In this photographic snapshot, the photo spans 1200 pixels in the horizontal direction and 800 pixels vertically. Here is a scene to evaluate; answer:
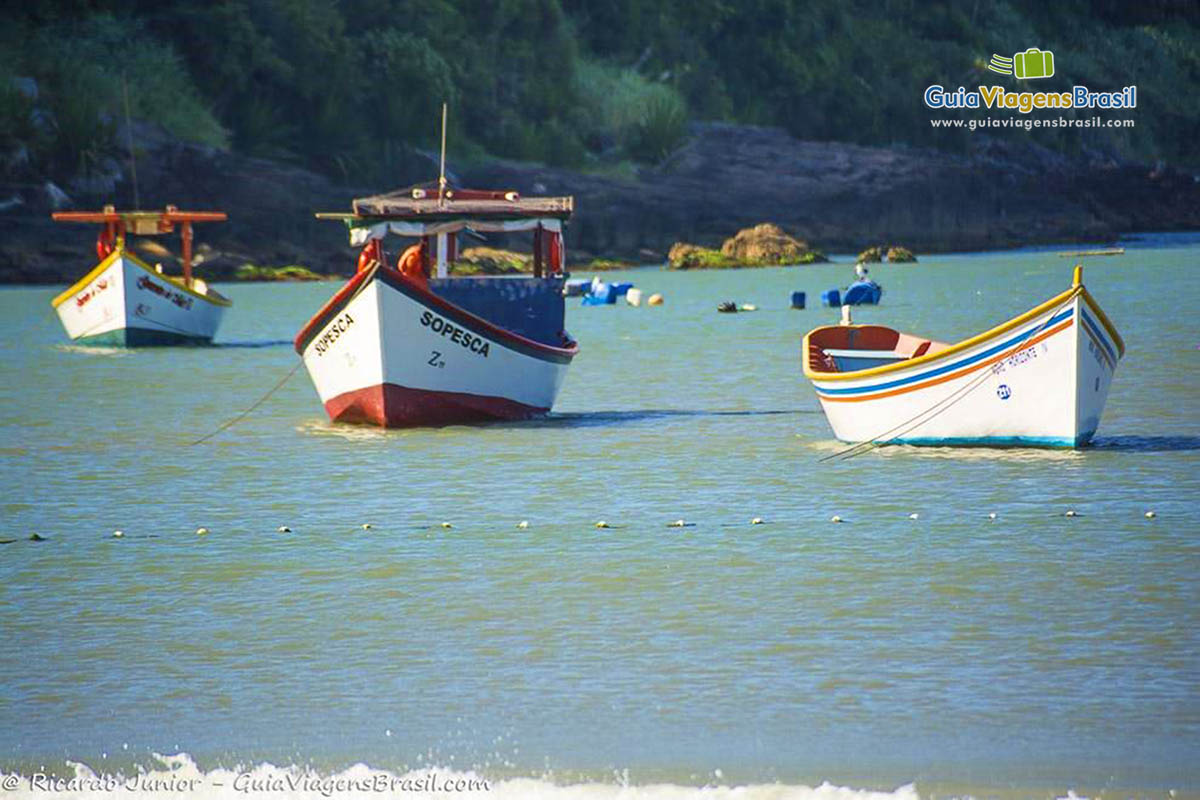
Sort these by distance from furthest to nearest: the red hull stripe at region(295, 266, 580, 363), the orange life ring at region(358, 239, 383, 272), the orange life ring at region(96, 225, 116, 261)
Result: the orange life ring at region(96, 225, 116, 261) → the orange life ring at region(358, 239, 383, 272) → the red hull stripe at region(295, 266, 580, 363)

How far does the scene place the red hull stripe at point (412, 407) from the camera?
25594mm

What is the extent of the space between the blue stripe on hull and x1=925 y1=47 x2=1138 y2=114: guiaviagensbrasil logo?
315 feet

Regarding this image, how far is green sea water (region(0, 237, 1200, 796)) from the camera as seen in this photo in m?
10.9

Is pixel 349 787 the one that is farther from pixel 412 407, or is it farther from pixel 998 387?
pixel 412 407

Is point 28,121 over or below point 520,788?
over

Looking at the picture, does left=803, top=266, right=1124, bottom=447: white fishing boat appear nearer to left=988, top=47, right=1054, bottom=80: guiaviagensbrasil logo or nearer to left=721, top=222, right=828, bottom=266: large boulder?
left=721, top=222, right=828, bottom=266: large boulder

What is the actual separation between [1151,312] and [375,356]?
117 feet

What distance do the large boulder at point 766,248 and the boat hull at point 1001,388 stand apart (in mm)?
75532

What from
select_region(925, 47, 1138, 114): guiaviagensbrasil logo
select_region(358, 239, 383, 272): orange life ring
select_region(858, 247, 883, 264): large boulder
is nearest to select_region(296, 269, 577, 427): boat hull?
select_region(358, 239, 383, 272): orange life ring

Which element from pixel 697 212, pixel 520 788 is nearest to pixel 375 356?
pixel 520 788

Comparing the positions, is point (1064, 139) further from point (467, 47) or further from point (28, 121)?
point (28, 121)

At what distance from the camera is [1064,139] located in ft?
→ 462

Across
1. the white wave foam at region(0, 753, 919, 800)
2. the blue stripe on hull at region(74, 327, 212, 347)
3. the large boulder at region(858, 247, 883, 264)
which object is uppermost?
the large boulder at region(858, 247, 883, 264)

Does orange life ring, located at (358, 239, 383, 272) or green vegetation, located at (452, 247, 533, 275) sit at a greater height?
orange life ring, located at (358, 239, 383, 272)
